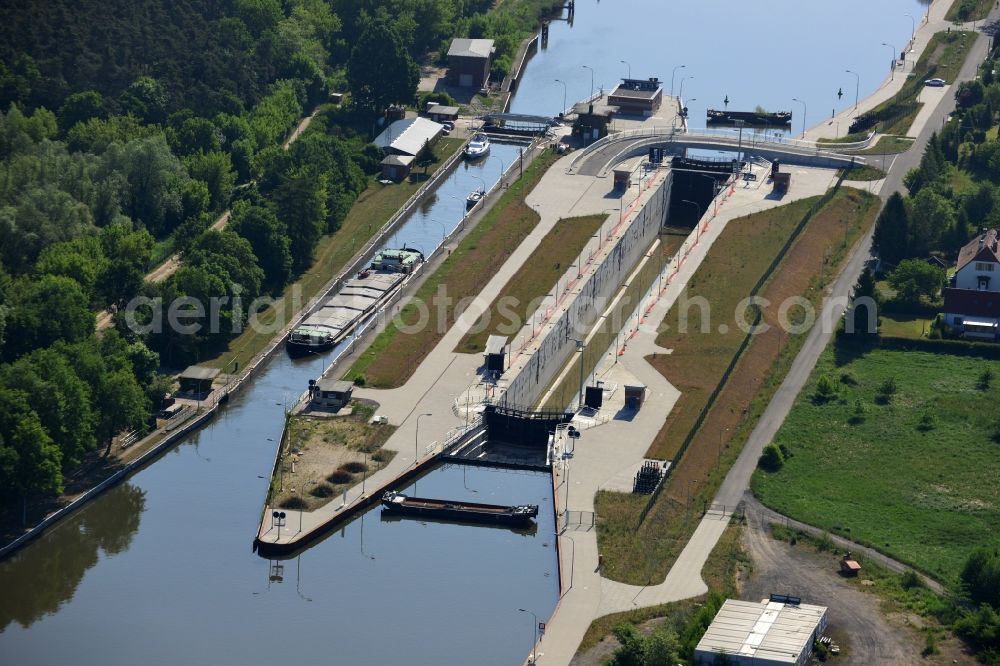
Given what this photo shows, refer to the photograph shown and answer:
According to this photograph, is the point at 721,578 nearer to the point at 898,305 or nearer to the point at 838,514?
the point at 838,514

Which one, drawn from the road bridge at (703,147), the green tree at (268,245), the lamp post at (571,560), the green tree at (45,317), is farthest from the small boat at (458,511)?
the road bridge at (703,147)

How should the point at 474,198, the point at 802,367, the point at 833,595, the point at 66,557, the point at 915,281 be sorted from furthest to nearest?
the point at 474,198
the point at 915,281
the point at 802,367
the point at 66,557
the point at 833,595

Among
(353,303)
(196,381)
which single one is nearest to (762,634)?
(196,381)

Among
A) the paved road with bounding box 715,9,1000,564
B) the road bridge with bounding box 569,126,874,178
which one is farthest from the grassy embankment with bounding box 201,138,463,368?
the paved road with bounding box 715,9,1000,564

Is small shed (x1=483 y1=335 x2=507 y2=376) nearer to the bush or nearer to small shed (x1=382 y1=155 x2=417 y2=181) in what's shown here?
the bush

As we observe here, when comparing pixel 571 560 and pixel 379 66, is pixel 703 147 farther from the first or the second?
pixel 571 560

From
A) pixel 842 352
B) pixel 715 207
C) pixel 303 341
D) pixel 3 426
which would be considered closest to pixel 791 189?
pixel 715 207

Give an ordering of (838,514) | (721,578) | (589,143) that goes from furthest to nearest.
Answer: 1. (589,143)
2. (838,514)
3. (721,578)
